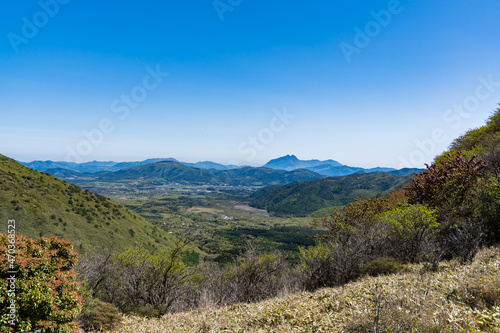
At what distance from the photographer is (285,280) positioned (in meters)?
21.4

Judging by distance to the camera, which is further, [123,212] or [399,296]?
[123,212]

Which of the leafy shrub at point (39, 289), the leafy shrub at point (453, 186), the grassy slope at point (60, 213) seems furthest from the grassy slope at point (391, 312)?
the grassy slope at point (60, 213)

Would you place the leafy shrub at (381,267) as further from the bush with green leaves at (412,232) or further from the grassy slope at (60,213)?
the grassy slope at (60,213)

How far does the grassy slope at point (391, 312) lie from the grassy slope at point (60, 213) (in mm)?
53086

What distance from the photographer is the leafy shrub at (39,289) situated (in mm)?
8844

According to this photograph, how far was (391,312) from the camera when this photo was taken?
5.96 m

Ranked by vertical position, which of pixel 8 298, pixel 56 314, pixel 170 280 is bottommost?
pixel 170 280

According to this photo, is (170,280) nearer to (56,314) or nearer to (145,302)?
(145,302)

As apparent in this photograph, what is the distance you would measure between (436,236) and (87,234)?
79.8 metres

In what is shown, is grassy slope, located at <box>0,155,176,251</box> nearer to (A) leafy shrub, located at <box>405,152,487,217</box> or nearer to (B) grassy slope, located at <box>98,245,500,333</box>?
(B) grassy slope, located at <box>98,245,500,333</box>

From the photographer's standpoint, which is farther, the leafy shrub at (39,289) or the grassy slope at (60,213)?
the grassy slope at (60,213)

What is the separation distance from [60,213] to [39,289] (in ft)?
244

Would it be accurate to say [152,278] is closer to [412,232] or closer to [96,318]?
[96,318]

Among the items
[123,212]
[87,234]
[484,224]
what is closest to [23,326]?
[484,224]
